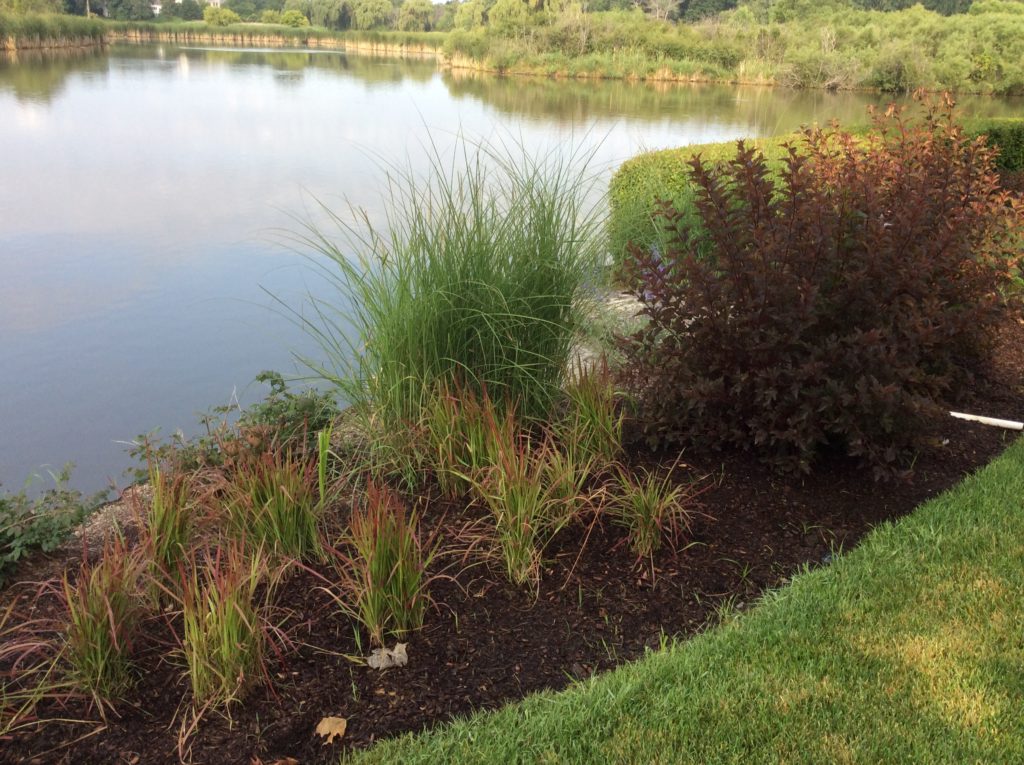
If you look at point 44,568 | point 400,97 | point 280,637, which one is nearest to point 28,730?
point 280,637

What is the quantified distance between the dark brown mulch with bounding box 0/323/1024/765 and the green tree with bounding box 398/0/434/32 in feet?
186

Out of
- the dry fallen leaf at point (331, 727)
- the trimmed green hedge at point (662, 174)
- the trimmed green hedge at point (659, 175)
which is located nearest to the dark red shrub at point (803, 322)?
the trimmed green hedge at point (662, 174)

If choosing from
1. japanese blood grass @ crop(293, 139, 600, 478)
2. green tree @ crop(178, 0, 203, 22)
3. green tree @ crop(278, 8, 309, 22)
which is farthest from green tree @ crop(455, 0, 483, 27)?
japanese blood grass @ crop(293, 139, 600, 478)

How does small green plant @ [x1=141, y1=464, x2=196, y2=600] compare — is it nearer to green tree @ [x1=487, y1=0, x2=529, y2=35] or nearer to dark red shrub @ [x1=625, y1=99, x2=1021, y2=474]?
dark red shrub @ [x1=625, y1=99, x2=1021, y2=474]

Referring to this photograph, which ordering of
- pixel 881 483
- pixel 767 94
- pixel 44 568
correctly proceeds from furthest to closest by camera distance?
pixel 767 94
pixel 881 483
pixel 44 568

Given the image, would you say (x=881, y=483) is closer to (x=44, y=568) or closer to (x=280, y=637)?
(x=280, y=637)

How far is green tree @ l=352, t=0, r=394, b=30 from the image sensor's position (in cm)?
5600

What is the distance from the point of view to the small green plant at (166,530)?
262cm

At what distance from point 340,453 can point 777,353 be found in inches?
79.0

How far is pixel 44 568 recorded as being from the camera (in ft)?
9.89

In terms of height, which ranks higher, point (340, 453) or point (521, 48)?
Result: point (521, 48)

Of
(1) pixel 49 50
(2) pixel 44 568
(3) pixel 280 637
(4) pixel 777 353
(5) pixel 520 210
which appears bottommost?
(2) pixel 44 568

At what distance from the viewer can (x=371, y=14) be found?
5609cm

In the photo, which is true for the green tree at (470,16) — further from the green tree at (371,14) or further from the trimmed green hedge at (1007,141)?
the trimmed green hedge at (1007,141)
